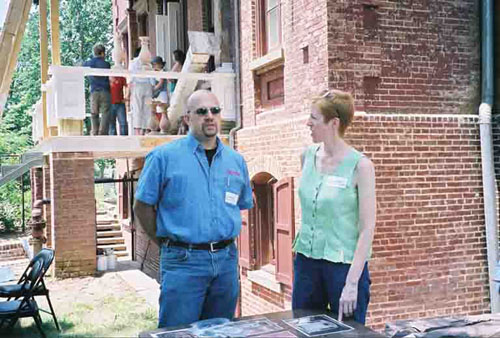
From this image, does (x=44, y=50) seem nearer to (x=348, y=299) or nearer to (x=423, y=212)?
(x=423, y=212)

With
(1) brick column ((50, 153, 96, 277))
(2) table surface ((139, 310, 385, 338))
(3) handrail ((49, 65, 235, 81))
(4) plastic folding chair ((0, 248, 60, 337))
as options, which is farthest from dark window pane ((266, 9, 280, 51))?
(2) table surface ((139, 310, 385, 338))

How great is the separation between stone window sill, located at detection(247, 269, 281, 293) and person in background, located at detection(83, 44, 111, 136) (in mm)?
3608

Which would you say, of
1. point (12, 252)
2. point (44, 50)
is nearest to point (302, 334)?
point (44, 50)

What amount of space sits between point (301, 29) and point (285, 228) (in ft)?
7.89

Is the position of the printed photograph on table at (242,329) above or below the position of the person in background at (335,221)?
below

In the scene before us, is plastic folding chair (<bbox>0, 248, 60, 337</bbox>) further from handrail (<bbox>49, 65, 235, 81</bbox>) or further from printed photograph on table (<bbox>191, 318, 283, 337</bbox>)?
printed photograph on table (<bbox>191, 318, 283, 337</bbox>)

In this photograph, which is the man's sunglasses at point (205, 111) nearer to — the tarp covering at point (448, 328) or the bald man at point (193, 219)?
the bald man at point (193, 219)

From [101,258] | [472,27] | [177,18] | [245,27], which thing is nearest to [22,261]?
[101,258]

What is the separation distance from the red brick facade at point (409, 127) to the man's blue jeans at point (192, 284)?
3134 mm

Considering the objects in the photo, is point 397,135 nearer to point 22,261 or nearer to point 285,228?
point 285,228

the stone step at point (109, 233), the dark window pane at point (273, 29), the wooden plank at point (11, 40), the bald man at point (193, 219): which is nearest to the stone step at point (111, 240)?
the stone step at point (109, 233)

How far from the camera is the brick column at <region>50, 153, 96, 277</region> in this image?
9273 millimetres

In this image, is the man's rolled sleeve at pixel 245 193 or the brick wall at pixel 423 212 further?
the brick wall at pixel 423 212

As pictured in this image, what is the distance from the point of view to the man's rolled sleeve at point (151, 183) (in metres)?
3.40
